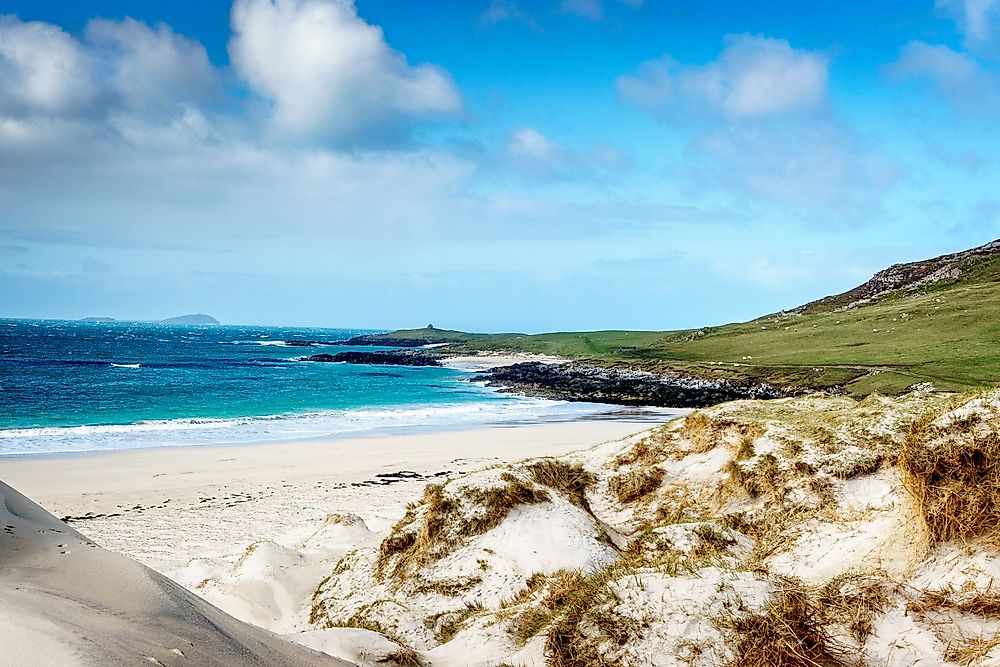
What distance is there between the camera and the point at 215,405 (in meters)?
48.2

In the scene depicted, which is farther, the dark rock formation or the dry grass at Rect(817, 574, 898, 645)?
A: the dark rock formation

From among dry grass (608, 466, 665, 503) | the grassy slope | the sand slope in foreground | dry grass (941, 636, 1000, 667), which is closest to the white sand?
the sand slope in foreground

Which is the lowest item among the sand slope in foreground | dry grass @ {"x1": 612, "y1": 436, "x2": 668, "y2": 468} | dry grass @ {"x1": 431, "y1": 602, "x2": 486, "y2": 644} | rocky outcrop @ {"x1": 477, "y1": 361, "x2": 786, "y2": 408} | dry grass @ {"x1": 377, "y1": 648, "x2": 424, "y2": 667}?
rocky outcrop @ {"x1": 477, "y1": 361, "x2": 786, "y2": 408}

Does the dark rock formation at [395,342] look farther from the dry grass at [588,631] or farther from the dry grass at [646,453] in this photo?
the dry grass at [588,631]

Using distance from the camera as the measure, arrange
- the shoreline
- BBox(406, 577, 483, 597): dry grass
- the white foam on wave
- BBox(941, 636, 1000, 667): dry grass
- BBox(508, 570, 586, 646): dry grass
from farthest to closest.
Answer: the white foam on wave < the shoreline < BBox(406, 577, 483, 597): dry grass < BBox(508, 570, 586, 646): dry grass < BBox(941, 636, 1000, 667): dry grass

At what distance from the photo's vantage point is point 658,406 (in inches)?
2136

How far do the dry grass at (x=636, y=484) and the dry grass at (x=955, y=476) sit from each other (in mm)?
5863

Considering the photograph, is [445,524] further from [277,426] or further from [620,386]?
[620,386]

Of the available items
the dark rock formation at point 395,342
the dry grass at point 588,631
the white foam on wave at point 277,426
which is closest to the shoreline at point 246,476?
the white foam on wave at point 277,426

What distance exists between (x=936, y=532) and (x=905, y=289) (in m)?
113

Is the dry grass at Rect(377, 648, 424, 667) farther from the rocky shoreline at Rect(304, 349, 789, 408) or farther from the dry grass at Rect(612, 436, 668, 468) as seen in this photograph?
the rocky shoreline at Rect(304, 349, 789, 408)

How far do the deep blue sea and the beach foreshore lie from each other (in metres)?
4.44

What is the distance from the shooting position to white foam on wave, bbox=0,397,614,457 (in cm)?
3259

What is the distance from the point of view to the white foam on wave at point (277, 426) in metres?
32.6
